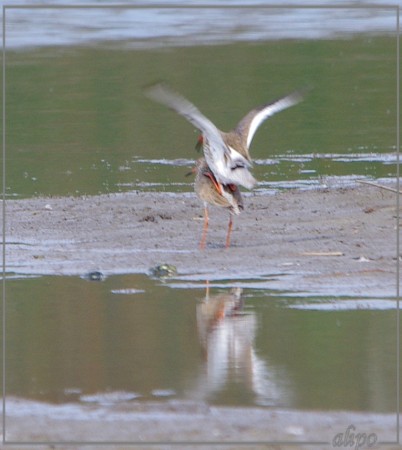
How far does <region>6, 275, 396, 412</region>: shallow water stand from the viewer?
676 centimetres

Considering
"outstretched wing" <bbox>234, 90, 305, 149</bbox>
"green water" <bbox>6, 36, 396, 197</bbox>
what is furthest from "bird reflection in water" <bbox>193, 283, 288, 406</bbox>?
"green water" <bbox>6, 36, 396, 197</bbox>

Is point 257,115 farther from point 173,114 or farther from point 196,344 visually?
point 173,114

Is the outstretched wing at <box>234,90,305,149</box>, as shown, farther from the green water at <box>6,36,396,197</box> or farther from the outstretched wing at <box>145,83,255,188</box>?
the green water at <box>6,36,396,197</box>

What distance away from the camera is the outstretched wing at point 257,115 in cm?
1045

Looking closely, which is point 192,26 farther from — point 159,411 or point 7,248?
point 159,411

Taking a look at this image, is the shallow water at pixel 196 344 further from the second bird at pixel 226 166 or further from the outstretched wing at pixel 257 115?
the outstretched wing at pixel 257 115

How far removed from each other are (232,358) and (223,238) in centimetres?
331

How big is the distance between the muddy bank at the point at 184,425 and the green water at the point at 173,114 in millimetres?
6505

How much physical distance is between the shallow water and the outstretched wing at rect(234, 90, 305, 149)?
170 cm

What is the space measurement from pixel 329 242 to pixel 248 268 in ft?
3.04

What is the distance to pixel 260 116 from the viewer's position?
1070 centimetres

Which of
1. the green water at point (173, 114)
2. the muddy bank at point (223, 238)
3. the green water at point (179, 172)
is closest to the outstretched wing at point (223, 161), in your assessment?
the muddy bank at point (223, 238)

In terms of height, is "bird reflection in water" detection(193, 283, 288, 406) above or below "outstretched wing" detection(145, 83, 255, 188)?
below

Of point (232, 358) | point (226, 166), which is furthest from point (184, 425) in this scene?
point (226, 166)
